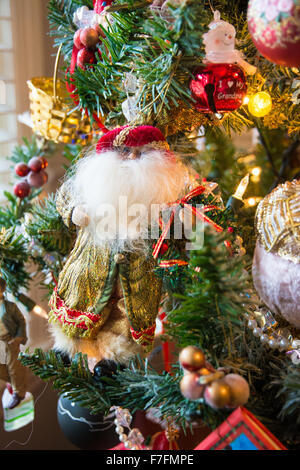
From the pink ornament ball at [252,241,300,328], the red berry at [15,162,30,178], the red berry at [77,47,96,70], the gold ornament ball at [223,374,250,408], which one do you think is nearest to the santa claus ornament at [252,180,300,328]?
the pink ornament ball at [252,241,300,328]

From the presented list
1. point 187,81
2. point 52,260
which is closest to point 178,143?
point 187,81

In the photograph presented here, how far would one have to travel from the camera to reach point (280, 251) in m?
0.51

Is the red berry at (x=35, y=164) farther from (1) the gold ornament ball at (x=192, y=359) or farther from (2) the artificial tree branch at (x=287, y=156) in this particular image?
(1) the gold ornament ball at (x=192, y=359)

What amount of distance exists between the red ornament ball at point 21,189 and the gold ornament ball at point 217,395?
676 millimetres

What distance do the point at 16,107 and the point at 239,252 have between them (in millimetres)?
684

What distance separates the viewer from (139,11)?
599mm

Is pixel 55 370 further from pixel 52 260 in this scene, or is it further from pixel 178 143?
pixel 178 143

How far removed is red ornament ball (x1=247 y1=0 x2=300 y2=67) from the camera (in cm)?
42

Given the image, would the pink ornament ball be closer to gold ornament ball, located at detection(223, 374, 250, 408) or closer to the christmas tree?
the christmas tree

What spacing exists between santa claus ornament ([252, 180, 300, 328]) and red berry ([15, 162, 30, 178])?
A: 23.5 inches

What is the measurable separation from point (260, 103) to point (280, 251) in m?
0.28

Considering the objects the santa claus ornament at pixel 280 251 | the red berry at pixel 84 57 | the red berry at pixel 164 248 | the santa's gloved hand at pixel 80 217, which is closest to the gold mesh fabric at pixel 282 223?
Result: the santa claus ornament at pixel 280 251

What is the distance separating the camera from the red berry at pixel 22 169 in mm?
980

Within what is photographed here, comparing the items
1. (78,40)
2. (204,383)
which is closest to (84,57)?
(78,40)
